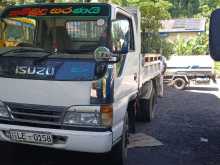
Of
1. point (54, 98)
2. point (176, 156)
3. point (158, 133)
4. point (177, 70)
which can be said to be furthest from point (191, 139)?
point (177, 70)

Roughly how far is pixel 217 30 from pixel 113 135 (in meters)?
2.01

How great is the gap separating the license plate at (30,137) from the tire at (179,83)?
15039mm

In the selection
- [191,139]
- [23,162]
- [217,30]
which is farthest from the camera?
[191,139]

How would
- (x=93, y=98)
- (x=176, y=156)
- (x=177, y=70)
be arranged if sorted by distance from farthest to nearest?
(x=177, y=70)
(x=176, y=156)
(x=93, y=98)

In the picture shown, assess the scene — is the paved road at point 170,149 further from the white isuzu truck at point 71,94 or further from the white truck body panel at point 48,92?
the white truck body panel at point 48,92

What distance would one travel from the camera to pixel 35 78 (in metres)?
5.14

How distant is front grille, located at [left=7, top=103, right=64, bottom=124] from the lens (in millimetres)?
5070

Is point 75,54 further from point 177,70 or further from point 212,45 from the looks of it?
point 177,70

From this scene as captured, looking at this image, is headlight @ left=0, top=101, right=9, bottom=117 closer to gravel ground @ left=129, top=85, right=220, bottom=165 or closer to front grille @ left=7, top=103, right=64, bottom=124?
front grille @ left=7, top=103, right=64, bottom=124

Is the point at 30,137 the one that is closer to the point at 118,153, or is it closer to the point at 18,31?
the point at 118,153

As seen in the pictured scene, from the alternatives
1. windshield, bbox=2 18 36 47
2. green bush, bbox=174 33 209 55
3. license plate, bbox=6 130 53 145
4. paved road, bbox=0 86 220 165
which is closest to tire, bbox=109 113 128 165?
paved road, bbox=0 86 220 165

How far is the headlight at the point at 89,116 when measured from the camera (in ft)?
16.4

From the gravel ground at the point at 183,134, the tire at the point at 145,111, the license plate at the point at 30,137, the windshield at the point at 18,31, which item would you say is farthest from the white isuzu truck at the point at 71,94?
the tire at the point at 145,111

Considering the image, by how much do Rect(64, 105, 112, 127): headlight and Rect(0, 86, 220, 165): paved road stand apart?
136cm
